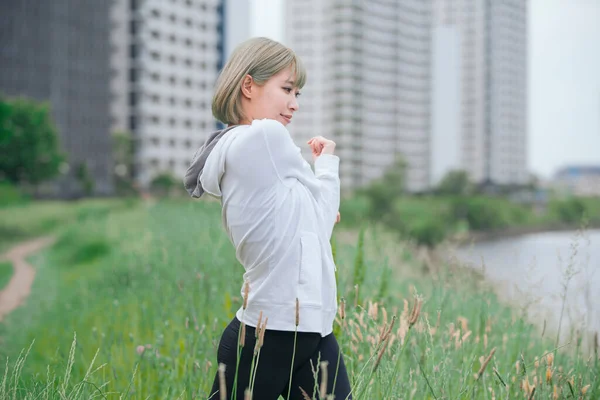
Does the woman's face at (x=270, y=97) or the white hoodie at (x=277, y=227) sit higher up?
the woman's face at (x=270, y=97)

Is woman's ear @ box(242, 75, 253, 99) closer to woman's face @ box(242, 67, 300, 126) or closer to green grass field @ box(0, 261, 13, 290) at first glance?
woman's face @ box(242, 67, 300, 126)

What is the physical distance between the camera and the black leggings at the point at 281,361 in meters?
1.48

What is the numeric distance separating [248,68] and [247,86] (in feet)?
0.16

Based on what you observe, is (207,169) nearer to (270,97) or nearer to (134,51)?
(270,97)

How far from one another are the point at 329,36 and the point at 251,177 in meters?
64.7

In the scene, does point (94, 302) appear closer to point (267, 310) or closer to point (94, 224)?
point (267, 310)

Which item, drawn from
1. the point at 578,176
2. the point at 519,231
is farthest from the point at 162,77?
the point at 578,176

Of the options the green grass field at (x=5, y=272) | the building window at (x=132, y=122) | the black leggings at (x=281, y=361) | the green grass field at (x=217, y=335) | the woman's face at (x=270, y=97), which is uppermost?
the building window at (x=132, y=122)

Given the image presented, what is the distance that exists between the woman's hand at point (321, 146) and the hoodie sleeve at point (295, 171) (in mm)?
101

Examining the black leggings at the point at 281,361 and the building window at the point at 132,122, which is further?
the building window at the point at 132,122

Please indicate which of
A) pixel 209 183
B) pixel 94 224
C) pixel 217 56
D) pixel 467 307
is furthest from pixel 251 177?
pixel 217 56

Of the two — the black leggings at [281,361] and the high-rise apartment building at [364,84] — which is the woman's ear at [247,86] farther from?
the high-rise apartment building at [364,84]

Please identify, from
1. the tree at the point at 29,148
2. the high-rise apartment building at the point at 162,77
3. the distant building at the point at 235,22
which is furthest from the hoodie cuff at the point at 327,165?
the distant building at the point at 235,22

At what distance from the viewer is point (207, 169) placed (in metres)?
1.55
